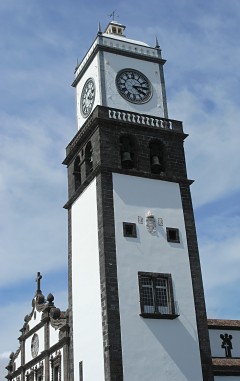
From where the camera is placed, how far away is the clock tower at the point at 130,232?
82.3 ft

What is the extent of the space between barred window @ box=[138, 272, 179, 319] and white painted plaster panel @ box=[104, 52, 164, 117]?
871 centimetres

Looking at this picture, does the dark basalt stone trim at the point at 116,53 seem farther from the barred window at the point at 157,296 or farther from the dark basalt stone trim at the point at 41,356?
the dark basalt stone trim at the point at 41,356

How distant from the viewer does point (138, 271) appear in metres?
26.3

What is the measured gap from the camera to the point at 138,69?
104 ft

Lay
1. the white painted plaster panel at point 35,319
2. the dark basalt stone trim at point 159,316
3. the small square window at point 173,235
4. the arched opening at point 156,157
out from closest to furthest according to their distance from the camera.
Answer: the dark basalt stone trim at point 159,316
the small square window at point 173,235
the arched opening at point 156,157
the white painted plaster panel at point 35,319

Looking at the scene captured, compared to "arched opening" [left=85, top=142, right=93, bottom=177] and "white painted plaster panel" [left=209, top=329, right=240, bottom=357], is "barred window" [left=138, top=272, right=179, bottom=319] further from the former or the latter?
"arched opening" [left=85, top=142, right=93, bottom=177]

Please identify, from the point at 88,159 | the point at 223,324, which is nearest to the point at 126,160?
the point at 88,159

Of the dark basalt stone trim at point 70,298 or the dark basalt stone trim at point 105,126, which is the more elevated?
the dark basalt stone trim at point 105,126

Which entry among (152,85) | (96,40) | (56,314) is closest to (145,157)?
(152,85)

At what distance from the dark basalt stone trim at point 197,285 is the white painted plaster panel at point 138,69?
4.48m

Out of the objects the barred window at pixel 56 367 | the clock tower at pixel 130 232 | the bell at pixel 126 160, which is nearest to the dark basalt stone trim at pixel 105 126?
the clock tower at pixel 130 232

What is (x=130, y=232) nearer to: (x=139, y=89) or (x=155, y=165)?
(x=155, y=165)

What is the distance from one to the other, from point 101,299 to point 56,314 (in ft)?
20.3

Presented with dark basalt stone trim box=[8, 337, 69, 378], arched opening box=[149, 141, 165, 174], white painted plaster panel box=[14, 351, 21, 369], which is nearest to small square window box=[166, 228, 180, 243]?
arched opening box=[149, 141, 165, 174]
